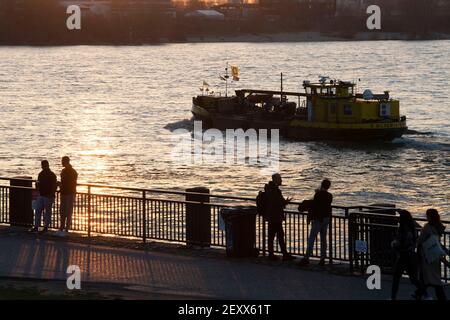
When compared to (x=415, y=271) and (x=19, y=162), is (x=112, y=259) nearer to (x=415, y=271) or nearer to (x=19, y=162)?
(x=415, y=271)

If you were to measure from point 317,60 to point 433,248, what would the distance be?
176m

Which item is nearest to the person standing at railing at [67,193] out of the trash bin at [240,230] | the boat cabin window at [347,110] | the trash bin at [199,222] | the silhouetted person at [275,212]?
the trash bin at [199,222]

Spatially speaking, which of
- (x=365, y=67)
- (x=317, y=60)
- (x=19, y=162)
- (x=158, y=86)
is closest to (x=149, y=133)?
(x=19, y=162)

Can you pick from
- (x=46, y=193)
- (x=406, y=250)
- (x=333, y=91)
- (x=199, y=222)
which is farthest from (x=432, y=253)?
(x=333, y=91)

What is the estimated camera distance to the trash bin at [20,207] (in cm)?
2564

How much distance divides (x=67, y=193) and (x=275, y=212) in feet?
15.4

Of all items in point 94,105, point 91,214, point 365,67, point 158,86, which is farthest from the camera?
point 365,67

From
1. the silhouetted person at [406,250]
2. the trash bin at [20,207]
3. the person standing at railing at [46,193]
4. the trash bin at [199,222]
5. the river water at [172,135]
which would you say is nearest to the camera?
the silhouetted person at [406,250]

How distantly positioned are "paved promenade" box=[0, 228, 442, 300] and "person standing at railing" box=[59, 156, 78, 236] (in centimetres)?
91

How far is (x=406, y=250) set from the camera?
18.4 meters

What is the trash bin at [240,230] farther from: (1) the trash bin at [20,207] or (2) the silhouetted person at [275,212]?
(1) the trash bin at [20,207]

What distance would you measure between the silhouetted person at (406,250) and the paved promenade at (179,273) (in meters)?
0.60

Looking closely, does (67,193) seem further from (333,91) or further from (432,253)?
(333,91)

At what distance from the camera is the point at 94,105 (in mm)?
110125
